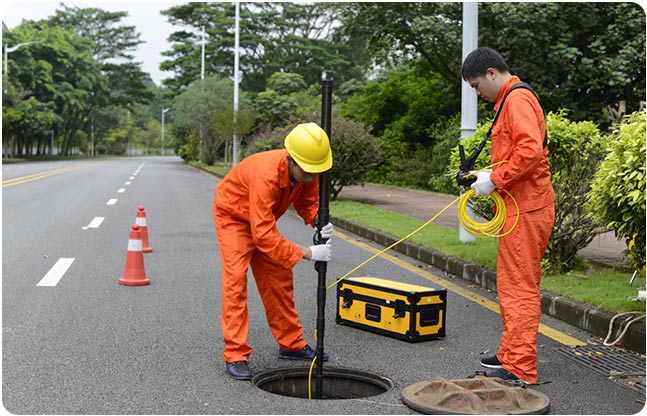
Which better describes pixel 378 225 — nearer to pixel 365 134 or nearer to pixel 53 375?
pixel 365 134

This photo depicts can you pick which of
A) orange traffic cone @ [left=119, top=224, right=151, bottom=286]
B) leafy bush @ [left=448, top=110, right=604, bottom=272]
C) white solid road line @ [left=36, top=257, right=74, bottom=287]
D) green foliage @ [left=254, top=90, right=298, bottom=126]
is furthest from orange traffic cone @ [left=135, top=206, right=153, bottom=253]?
green foliage @ [left=254, top=90, right=298, bottom=126]

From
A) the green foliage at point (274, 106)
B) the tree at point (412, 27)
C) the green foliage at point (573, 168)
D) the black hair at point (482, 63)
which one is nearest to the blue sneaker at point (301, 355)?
the black hair at point (482, 63)

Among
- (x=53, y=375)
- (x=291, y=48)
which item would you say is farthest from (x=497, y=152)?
(x=291, y=48)

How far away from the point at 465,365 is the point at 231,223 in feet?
5.84

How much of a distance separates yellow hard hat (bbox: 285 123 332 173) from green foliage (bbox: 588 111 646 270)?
6.61 ft

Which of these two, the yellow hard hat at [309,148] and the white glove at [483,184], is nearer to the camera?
the yellow hard hat at [309,148]

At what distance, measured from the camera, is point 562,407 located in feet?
14.1

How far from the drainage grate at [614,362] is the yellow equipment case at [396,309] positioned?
88 centimetres

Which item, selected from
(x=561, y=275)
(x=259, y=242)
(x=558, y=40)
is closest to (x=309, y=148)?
(x=259, y=242)

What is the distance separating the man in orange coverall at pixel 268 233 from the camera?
184 inches

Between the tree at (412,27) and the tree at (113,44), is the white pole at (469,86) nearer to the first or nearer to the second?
the tree at (412,27)

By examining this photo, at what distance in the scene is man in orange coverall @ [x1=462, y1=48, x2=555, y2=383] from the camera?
476cm

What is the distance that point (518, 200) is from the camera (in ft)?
16.2

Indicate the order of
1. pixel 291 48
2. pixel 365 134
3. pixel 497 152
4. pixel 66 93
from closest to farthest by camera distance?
pixel 497 152, pixel 365 134, pixel 291 48, pixel 66 93
